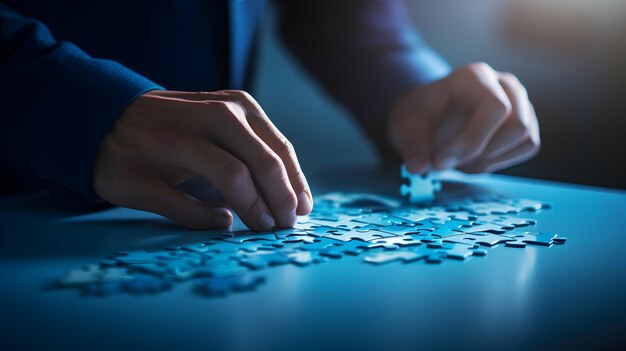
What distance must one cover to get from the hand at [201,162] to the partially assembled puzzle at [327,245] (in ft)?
0.15

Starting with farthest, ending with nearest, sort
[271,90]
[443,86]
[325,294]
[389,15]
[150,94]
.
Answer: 1. [271,90]
2. [389,15]
3. [443,86]
4. [150,94]
5. [325,294]

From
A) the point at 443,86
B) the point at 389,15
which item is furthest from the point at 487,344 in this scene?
the point at 389,15

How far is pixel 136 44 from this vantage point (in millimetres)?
1517

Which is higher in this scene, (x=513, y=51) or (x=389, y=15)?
(x=513, y=51)

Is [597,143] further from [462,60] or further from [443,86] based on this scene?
[443,86]

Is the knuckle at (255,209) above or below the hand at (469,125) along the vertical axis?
below

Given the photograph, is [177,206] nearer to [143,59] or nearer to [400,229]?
[400,229]

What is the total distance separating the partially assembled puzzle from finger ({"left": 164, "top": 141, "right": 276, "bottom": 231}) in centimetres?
3

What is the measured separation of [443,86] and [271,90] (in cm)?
156

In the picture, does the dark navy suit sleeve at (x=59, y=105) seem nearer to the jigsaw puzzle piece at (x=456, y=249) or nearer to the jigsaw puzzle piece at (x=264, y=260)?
the jigsaw puzzle piece at (x=264, y=260)

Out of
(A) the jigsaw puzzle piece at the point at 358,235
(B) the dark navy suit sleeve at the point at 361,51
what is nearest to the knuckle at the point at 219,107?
(A) the jigsaw puzzle piece at the point at 358,235

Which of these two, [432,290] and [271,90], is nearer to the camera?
[432,290]

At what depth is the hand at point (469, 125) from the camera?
4.36ft

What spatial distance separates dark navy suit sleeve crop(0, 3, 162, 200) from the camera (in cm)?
98
